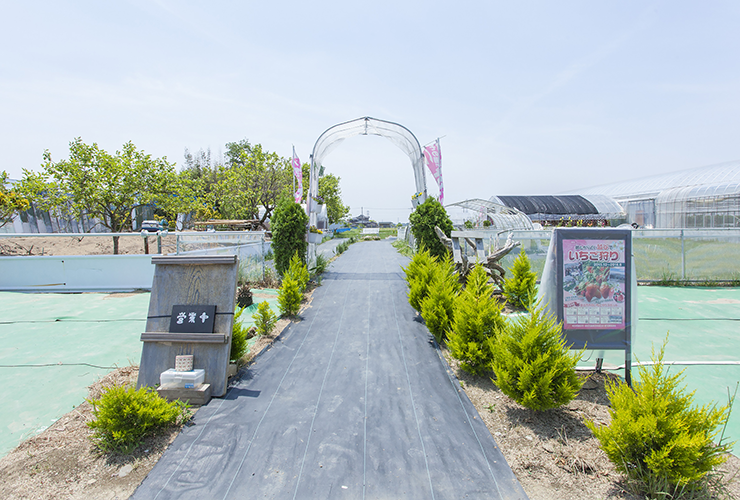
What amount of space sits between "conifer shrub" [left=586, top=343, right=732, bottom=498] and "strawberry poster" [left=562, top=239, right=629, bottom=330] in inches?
54.7

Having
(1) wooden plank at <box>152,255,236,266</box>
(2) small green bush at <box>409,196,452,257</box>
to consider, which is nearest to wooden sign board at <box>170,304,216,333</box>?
(1) wooden plank at <box>152,255,236,266</box>

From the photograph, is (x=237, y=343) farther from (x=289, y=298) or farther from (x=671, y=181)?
(x=671, y=181)

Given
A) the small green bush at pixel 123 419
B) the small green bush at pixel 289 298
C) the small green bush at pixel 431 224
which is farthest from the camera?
the small green bush at pixel 431 224

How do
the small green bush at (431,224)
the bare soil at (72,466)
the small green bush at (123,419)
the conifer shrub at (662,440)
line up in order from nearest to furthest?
the conifer shrub at (662,440) < the bare soil at (72,466) < the small green bush at (123,419) < the small green bush at (431,224)

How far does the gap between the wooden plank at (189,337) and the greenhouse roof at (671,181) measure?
26.8m

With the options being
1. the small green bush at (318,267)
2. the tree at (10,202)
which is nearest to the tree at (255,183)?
the tree at (10,202)

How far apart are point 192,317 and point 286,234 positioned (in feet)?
17.8

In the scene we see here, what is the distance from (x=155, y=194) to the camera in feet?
49.1

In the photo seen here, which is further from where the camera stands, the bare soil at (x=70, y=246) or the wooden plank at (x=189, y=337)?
the bare soil at (x=70, y=246)

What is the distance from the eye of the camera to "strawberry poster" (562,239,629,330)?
374 cm

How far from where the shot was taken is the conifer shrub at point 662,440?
2.08 metres

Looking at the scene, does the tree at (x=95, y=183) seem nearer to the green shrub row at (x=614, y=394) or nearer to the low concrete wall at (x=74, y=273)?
the low concrete wall at (x=74, y=273)

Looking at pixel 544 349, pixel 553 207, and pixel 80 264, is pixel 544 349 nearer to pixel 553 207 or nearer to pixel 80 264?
pixel 80 264

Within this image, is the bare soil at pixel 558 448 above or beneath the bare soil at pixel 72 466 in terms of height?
beneath
